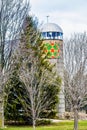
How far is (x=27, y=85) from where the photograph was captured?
23.9 meters

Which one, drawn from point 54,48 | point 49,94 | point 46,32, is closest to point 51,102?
point 49,94

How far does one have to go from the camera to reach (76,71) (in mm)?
22453

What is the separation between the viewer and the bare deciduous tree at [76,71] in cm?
2066

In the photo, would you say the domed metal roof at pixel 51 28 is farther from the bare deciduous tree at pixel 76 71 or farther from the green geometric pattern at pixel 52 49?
the bare deciduous tree at pixel 76 71

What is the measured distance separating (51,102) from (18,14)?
9.12 metres

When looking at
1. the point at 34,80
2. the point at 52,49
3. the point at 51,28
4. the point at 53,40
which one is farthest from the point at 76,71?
the point at 51,28

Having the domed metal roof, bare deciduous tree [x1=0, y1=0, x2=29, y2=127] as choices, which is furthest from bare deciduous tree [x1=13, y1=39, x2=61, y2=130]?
the domed metal roof

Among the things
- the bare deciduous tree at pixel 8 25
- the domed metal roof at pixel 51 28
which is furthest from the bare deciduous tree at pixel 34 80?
the domed metal roof at pixel 51 28

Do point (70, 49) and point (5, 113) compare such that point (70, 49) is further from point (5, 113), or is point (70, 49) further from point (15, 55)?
point (5, 113)

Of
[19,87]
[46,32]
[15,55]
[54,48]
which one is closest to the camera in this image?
[15,55]

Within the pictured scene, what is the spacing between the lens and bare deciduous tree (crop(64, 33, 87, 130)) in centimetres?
2066

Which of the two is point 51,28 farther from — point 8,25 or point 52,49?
point 8,25

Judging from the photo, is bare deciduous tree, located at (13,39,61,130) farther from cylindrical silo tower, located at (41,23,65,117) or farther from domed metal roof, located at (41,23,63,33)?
domed metal roof, located at (41,23,63,33)

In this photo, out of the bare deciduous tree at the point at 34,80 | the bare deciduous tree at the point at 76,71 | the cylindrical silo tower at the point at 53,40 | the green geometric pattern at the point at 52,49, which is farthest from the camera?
the cylindrical silo tower at the point at 53,40
